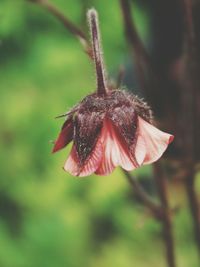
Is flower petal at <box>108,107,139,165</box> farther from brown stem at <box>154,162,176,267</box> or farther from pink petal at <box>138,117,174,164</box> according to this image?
brown stem at <box>154,162,176,267</box>

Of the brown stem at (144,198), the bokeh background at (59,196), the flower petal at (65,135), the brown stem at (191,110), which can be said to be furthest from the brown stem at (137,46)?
the bokeh background at (59,196)

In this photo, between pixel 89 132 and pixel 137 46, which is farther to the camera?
pixel 137 46

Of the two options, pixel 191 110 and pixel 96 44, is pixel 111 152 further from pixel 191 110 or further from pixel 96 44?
pixel 191 110

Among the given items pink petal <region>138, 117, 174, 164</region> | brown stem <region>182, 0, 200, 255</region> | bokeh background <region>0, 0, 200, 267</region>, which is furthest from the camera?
bokeh background <region>0, 0, 200, 267</region>

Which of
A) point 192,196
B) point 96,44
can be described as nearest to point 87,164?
point 96,44

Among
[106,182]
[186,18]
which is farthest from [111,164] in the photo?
[106,182]

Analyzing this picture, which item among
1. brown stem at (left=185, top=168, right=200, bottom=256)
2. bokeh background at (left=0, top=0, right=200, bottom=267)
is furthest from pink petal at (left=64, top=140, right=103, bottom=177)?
bokeh background at (left=0, top=0, right=200, bottom=267)
